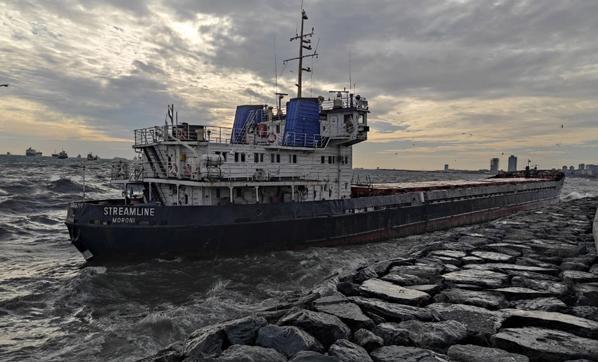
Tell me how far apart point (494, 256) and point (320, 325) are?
5.75 meters

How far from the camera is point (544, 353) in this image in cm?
435

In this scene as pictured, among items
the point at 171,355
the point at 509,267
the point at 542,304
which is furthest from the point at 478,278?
the point at 171,355

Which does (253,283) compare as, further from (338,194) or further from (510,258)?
(338,194)

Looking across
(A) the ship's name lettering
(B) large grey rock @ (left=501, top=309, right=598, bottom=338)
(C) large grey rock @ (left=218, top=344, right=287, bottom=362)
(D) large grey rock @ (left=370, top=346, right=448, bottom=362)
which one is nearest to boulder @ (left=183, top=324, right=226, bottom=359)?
(C) large grey rock @ (left=218, top=344, right=287, bottom=362)

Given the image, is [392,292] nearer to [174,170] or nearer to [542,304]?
[542,304]

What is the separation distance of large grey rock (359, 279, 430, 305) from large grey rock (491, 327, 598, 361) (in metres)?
1.48

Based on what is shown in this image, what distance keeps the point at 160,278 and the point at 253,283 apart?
3.36 metres

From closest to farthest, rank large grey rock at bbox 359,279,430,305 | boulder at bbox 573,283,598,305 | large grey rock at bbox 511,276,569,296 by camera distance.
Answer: boulder at bbox 573,283,598,305 → large grey rock at bbox 359,279,430,305 → large grey rock at bbox 511,276,569,296

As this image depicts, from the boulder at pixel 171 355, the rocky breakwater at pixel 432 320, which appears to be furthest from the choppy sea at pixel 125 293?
the rocky breakwater at pixel 432 320

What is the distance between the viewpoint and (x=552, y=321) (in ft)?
16.9

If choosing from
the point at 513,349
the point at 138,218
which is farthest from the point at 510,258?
the point at 138,218

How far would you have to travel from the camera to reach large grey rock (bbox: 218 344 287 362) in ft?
14.5

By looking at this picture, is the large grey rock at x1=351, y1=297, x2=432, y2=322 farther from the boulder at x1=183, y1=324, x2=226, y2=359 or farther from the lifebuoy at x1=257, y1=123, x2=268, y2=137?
the lifebuoy at x1=257, y1=123, x2=268, y2=137

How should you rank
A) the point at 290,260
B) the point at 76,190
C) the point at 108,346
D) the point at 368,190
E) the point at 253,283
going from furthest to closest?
the point at 76,190
the point at 368,190
the point at 290,260
the point at 253,283
the point at 108,346
